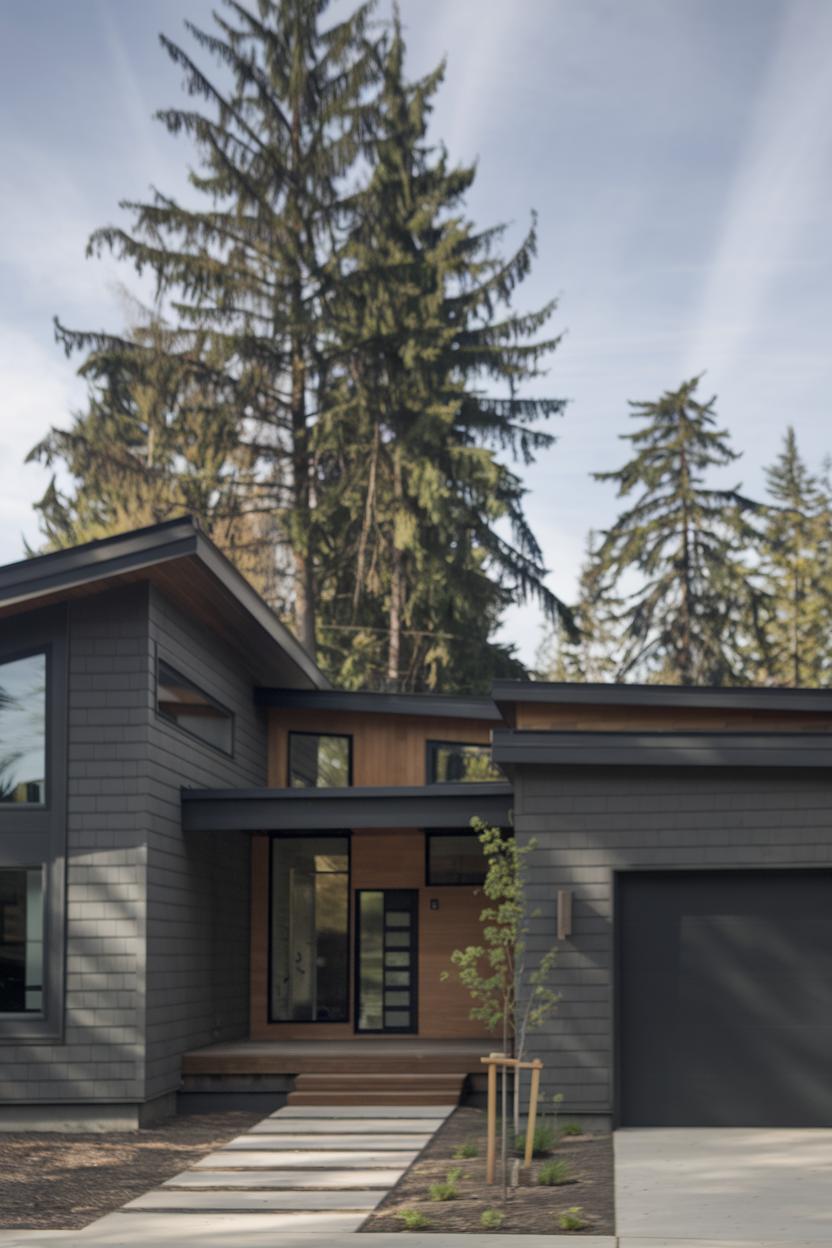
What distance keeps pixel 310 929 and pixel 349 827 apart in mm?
3208

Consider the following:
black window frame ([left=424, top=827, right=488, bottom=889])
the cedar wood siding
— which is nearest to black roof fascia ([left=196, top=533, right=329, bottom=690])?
black window frame ([left=424, top=827, right=488, bottom=889])

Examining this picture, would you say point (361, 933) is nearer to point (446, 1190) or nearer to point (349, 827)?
point (349, 827)

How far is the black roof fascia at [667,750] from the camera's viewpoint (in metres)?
11.9

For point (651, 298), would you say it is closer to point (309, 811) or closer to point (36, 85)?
point (36, 85)

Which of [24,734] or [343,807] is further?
[343,807]

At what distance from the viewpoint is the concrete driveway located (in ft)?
25.0

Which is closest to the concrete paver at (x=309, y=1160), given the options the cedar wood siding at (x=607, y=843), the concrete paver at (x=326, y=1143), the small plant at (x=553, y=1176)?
the concrete paver at (x=326, y=1143)

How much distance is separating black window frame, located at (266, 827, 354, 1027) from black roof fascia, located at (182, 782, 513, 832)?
2.45 metres

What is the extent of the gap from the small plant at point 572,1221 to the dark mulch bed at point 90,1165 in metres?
2.67

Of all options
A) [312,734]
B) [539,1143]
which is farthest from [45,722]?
[312,734]

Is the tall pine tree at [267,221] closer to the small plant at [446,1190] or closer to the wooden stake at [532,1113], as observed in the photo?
the wooden stake at [532,1113]

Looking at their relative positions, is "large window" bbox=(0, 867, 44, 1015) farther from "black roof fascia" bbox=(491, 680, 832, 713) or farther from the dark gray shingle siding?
"black roof fascia" bbox=(491, 680, 832, 713)

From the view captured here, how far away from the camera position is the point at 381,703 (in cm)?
1852

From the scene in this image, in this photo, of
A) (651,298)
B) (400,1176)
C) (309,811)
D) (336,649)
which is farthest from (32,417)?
(400,1176)
